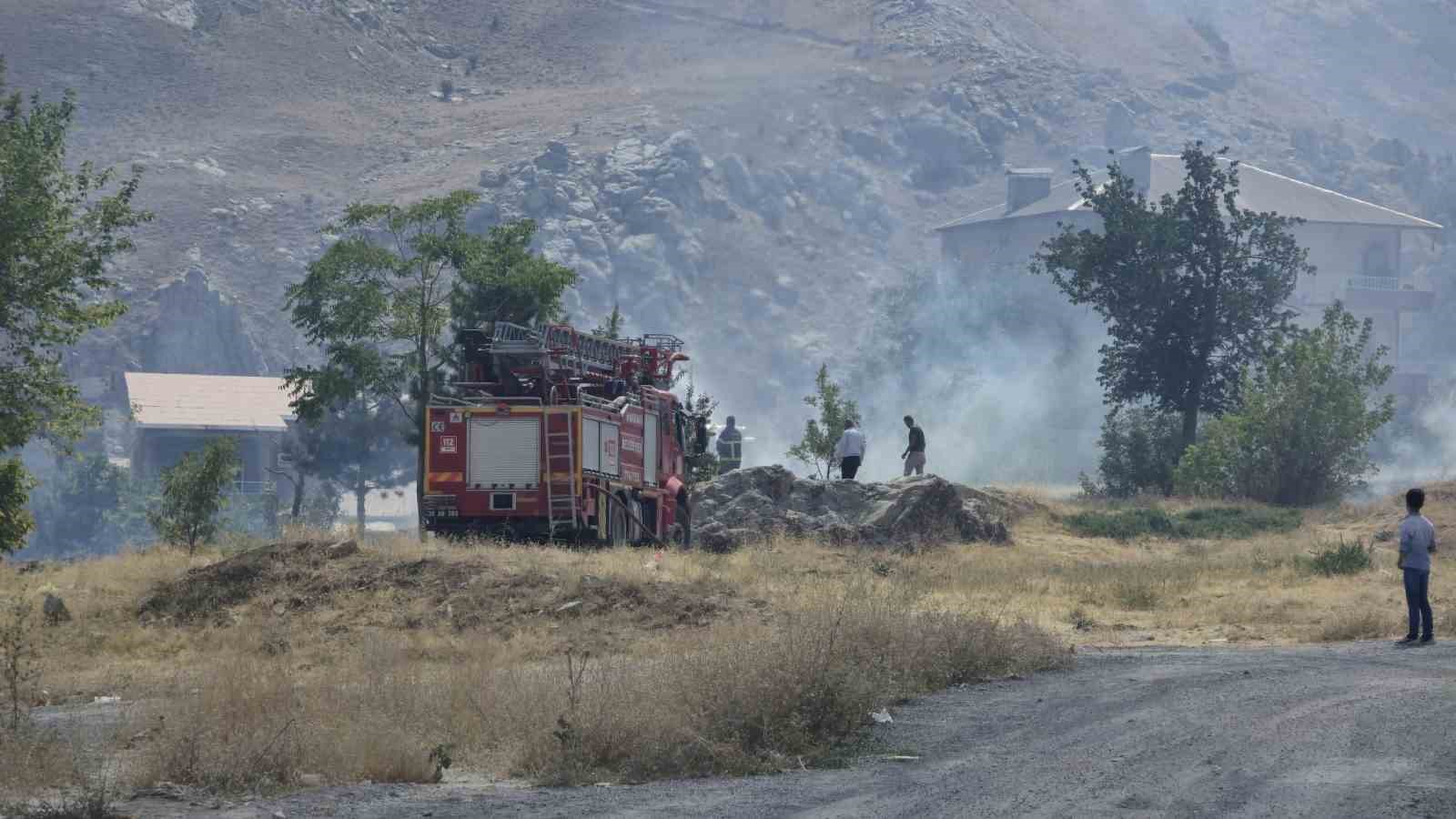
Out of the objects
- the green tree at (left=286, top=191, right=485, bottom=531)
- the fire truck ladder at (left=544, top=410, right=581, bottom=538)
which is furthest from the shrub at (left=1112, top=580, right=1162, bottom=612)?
the green tree at (left=286, top=191, right=485, bottom=531)

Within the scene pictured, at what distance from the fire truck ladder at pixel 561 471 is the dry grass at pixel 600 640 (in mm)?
1142

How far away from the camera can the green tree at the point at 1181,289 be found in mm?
55625

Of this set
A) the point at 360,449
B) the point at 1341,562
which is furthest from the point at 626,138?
the point at 1341,562

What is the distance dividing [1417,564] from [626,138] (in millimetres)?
142573

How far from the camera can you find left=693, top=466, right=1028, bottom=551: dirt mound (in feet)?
104

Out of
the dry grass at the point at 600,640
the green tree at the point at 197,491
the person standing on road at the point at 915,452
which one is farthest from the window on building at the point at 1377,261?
the green tree at the point at 197,491

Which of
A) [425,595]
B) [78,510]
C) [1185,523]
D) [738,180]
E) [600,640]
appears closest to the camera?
[600,640]

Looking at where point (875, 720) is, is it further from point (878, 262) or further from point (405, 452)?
point (878, 262)

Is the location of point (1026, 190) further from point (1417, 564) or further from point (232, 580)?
point (1417, 564)

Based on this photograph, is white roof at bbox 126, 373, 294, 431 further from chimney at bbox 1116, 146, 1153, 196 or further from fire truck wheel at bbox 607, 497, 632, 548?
fire truck wheel at bbox 607, 497, 632, 548

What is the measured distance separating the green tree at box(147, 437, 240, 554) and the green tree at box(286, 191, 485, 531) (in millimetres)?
3419

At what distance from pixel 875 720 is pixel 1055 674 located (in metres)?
3.41

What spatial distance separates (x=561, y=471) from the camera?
90.1ft

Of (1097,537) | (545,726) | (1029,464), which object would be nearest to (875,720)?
(545,726)
